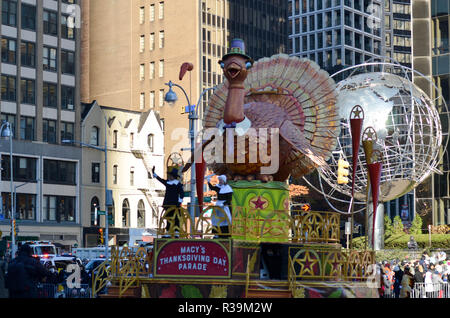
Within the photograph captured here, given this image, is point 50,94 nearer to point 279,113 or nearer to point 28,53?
point 28,53

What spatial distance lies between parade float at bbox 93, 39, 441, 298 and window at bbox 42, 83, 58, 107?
178ft

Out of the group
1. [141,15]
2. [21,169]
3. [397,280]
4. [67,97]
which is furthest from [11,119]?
[397,280]

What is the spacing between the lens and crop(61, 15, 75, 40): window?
7544 centimetres

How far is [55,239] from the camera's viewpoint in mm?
73125

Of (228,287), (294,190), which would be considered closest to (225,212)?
(228,287)

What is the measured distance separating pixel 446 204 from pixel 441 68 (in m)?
Result: 9.41

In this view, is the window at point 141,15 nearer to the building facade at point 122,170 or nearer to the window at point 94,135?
the building facade at point 122,170

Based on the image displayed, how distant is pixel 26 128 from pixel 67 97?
18.6ft

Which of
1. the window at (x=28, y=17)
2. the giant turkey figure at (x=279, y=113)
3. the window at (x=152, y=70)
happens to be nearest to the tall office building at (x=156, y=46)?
the window at (x=152, y=70)

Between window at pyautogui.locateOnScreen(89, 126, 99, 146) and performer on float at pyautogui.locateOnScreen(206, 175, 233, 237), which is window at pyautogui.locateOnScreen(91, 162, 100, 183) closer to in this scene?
window at pyautogui.locateOnScreen(89, 126, 99, 146)

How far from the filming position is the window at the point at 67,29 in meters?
75.4

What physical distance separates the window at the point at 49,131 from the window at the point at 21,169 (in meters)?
2.57
